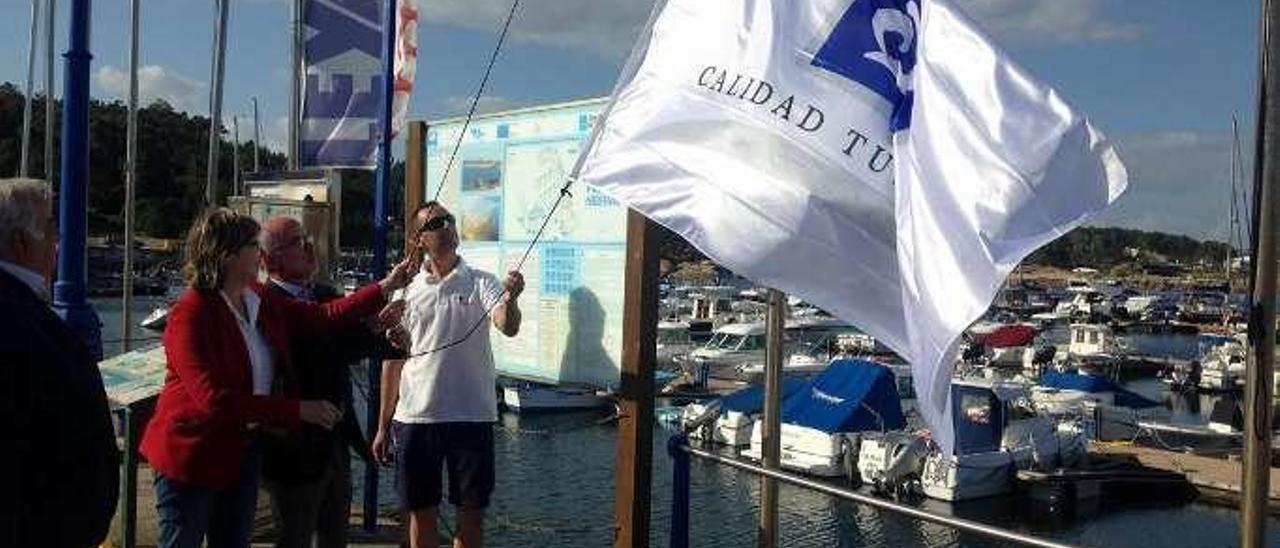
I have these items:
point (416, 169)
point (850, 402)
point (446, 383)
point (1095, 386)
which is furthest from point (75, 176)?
point (1095, 386)

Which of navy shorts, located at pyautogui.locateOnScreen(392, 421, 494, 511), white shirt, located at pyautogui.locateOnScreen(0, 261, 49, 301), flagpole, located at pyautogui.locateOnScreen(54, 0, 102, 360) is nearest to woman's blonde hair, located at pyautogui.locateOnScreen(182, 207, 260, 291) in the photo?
white shirt, located at pyautogui.locateOnScreen(0, 261, 49, 301)

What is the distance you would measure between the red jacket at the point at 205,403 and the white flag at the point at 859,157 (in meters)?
1.34

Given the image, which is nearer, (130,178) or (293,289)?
(293,289)

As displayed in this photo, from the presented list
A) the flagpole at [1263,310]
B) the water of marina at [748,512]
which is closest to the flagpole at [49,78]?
the water of marina at [748,512]

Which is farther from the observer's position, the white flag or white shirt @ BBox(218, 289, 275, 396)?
white shirt @ BBox(218, 289, 275, 396)

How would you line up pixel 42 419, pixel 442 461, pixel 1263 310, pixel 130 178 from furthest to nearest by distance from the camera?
1. pixel 130 178
2. pixel 442 461
3. pixel 1263 310
4. pixel 42 419

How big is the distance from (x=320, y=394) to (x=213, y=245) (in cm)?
89

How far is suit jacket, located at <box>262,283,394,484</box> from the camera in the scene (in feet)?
15.3

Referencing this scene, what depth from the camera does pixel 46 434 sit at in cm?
286

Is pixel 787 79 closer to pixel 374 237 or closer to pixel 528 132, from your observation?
pixel 528 132

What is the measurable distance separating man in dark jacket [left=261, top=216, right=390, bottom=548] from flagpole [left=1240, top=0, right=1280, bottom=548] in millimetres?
3161

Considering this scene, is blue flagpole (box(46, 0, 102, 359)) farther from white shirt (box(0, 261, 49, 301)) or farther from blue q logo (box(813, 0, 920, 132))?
blue q logo (box(813, 0, 920, 132))

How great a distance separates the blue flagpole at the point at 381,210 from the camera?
686cm

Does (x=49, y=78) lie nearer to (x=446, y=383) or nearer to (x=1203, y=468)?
(x=446, y=383)
